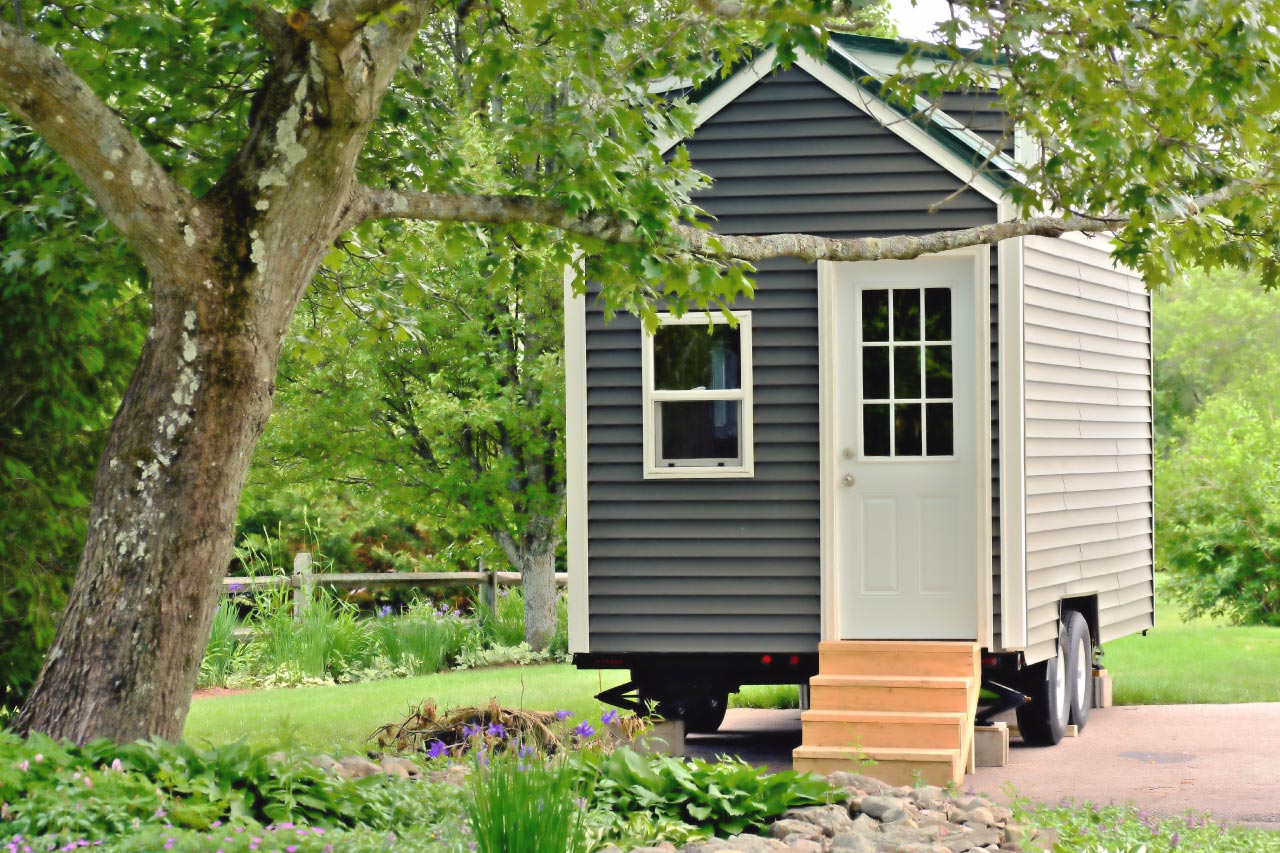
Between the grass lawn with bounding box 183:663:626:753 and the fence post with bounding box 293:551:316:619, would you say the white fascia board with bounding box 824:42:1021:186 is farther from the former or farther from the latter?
the fence post with bounding box 293:551:316:619

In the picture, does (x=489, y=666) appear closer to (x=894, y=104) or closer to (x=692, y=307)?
(x=692, y=307)

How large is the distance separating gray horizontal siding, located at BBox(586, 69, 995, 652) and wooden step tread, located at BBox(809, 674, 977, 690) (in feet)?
1.80

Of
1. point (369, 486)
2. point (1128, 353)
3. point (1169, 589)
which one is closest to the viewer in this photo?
point (1128, 353)

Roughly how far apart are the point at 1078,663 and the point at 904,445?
7.51 feet

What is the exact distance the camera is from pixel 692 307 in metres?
8.62

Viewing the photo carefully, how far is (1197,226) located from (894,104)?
2564mm

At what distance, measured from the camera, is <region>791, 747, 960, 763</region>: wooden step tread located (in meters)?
7.12

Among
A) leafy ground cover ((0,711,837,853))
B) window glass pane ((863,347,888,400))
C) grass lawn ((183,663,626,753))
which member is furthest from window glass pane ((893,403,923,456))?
leafy ground cover ((0,711,837,853))

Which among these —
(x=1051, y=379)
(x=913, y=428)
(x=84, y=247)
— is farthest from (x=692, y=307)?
(x=84, y=247)

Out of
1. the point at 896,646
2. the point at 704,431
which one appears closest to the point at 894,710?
the point at 896,646

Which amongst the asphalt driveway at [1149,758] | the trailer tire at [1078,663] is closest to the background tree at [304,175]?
the asphalt driveway at [1149,758]

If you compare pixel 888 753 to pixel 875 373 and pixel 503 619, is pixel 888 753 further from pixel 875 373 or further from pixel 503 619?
pixel 503 619

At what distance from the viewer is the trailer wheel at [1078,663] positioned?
9.37 meters

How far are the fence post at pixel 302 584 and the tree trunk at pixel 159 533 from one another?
29.1 feet
